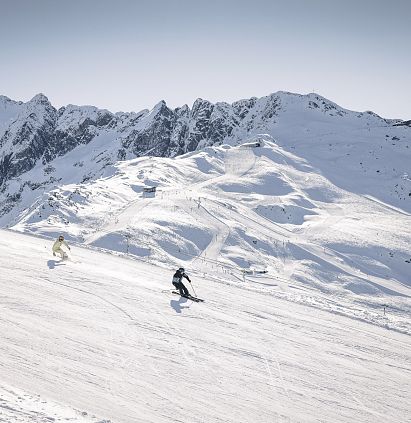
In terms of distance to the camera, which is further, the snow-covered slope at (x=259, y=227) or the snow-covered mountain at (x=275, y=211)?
the snow-covered mountain at (x=275, y=211)

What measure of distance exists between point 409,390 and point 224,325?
5480 millimetres

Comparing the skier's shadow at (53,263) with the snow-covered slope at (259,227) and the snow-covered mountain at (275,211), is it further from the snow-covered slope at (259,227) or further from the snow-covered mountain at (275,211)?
the snow-covered mountain at (275,211)

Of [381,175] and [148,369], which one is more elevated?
[381,175]

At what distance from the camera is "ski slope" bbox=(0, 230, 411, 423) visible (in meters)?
8.45

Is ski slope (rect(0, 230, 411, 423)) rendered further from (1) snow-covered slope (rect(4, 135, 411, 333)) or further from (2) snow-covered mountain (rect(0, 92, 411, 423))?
(1) snow-covered slope (rect(4, 135, 411, 333))

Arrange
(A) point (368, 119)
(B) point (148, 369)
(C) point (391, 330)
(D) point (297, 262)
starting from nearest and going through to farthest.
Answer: (B) point (148, 369)
(C) point (391, 330)
(D) point (297, 262)
(A) point (368, 119)

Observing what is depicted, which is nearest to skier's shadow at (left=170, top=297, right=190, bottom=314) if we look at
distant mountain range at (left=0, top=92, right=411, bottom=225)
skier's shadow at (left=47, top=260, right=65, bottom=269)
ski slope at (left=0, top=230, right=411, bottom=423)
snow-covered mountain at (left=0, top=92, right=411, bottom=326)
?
ski slope at (left=0, top=230, right=411, bottom=423)

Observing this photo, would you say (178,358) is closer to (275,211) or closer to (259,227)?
(259,227)

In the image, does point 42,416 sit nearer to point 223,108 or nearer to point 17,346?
point 17,346

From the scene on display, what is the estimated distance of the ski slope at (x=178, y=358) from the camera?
8.45 meters

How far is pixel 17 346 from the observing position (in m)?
9.87

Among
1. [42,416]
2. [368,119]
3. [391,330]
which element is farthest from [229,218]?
[368,119]

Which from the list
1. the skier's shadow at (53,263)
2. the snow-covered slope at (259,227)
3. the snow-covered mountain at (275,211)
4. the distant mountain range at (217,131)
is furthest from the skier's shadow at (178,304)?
the distant mountain range at (217,131)

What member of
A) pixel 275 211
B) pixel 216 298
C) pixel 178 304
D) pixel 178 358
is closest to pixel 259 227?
pixel 275 211
